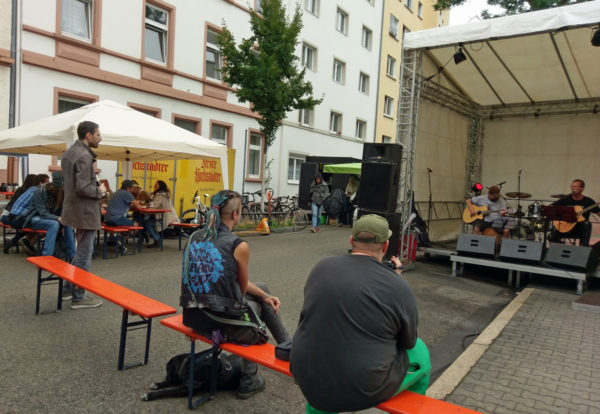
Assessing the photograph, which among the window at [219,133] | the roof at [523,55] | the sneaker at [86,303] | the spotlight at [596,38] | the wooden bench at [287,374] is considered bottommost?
the sneaker at [86,303]

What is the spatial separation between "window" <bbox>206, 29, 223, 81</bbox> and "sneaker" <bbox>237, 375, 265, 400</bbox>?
1509cm

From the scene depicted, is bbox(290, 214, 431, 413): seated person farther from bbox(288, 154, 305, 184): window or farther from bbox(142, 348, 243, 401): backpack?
bbox(288, 154, 305, 184): window

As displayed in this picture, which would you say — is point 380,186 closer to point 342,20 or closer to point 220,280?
point 220,280

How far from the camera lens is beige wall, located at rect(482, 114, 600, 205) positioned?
1177cm

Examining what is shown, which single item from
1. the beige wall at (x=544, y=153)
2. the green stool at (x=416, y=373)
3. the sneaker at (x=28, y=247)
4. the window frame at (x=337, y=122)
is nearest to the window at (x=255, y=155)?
the window frame at (x=337, y=122)

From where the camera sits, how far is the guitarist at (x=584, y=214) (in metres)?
8.55

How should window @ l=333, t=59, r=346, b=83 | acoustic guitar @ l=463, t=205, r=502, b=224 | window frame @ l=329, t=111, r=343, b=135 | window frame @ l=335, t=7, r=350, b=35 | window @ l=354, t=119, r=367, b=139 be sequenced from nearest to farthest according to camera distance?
acoustic guitar @ l=463, t=205, r=502, b=224, window frame @ l=335, t=7, r=350, b=35, window @ l=333, t=59, r=346, b=83, window frame @ l=329, t=111, r=343, b=135, window @ l=354, t=119, r=367, b=139

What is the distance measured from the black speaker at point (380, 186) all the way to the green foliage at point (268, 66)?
5804 millimetres

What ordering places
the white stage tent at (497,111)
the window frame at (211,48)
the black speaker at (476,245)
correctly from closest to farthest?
1. the black speaker at (476,245)
2. the white stage tent at (497,111)
3. the window frame at (211,48)

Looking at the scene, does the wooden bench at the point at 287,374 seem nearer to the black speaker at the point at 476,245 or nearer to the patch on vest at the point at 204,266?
the patch on vest at the point at 204,266

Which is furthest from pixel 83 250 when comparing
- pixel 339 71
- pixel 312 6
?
pixel 339 71

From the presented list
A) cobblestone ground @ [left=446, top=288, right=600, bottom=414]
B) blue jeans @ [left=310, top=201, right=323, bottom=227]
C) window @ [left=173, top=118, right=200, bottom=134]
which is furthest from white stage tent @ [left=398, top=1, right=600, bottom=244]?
window @ [left=173, top=118, right=200, bottom=134]

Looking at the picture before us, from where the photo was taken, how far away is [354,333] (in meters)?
2.13

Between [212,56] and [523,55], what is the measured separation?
11.1m
